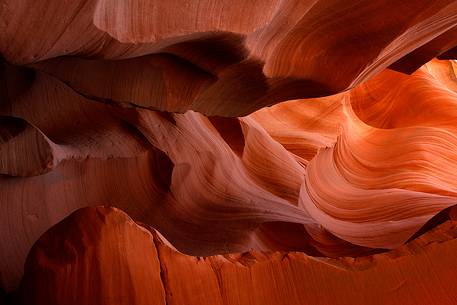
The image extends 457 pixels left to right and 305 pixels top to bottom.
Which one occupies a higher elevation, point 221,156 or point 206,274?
point 206,274

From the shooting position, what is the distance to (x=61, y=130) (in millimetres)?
2674

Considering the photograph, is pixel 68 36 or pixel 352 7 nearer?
pixel 68 36

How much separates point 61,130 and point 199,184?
0.74m

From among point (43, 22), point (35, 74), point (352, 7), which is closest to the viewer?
Answer: point (43, 22)

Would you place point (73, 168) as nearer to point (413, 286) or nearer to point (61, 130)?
point (61, 130)

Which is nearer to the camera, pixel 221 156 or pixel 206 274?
pixel 206 274

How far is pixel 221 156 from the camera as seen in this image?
305cm

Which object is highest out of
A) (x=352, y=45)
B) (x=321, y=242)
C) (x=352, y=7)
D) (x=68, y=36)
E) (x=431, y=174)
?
(x=352, y=7)

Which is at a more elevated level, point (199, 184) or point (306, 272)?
point (306, 272)

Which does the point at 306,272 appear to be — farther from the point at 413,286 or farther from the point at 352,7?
the point at 352,7

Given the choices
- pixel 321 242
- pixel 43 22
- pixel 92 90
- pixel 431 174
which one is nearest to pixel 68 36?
pixel 43 22

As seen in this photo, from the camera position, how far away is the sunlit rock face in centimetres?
174

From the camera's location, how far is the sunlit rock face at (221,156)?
68.7 inches

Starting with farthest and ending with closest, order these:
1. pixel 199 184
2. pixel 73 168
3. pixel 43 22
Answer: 1. pixel 199 184
2. pixel 73 168
3. pixel 43 22
